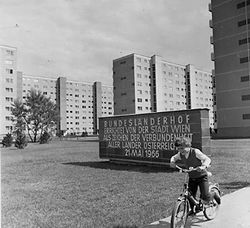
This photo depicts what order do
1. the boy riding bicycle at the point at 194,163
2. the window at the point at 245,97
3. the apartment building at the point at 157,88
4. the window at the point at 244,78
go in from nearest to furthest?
1. the boy riding bicycle at the point at 194,163
2. the window at the point at 244,78
3. the window at the point at 245,97
4. the apartment building at the point at 157,88

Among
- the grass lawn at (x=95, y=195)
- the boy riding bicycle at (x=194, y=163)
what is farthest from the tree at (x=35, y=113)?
the boy riding bicycle at (x=194, y=163)

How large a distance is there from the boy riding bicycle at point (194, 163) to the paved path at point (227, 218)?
1.22ft

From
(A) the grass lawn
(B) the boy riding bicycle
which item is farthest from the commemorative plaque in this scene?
(B) the boy riding bicycle

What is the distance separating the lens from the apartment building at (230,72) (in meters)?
39.9

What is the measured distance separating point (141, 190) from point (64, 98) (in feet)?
316

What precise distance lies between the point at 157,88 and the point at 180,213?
223 ft

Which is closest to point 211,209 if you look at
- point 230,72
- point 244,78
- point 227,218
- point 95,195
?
point 227,218

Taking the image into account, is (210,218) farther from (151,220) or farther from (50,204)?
(50,204)

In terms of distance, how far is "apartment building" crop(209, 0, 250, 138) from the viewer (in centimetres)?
3988

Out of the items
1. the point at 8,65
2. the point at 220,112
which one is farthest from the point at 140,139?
the point at 220,112

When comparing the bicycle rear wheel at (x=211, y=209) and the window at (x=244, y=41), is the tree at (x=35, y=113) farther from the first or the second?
the bicycle rear wheel at (x=211, y=209)

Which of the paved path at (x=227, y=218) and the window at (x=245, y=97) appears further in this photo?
the window at (x=245, y=97)

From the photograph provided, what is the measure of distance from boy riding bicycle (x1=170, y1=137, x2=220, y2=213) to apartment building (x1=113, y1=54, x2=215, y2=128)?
A: 62.5 m

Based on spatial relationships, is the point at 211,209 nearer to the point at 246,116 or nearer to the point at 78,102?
the point at 246,116
